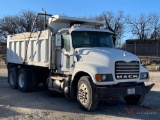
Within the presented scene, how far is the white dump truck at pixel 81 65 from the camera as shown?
934 centimetres

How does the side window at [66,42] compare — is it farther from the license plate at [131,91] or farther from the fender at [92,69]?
the license plate at [131,91]

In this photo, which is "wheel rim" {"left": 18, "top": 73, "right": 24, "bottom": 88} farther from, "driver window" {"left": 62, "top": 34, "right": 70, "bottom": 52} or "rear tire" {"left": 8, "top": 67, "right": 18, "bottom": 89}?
"driver window" {"left": 62, "top": 34, "right": 70, "bottom": 52}

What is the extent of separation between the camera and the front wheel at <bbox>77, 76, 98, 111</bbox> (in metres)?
9.30

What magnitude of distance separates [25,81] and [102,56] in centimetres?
530

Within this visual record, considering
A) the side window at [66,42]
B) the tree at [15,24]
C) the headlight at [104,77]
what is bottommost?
the headlight at [104,77]

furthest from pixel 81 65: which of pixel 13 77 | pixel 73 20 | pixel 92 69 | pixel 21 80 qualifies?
pixel 13 77

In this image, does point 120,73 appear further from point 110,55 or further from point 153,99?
point 153,99

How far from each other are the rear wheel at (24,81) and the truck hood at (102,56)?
4196 millimetres

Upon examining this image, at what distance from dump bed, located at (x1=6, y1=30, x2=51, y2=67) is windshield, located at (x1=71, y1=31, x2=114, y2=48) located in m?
1.55

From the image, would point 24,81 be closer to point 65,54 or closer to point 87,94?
point 65,54

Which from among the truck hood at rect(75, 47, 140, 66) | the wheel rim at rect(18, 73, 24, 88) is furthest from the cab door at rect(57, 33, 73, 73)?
the wheel rim at rect(18, 73, 24, 88)

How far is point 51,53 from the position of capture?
38.9 ft

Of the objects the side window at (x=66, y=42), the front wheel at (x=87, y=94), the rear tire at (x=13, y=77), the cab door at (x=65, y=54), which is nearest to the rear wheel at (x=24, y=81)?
the rear tire at (x=13, y=77)

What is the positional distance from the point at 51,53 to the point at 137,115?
429 cm
